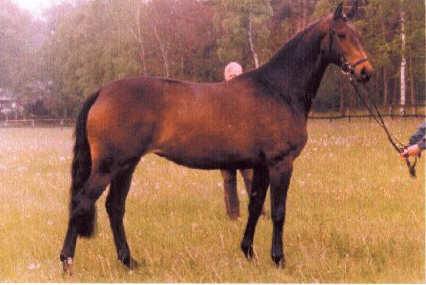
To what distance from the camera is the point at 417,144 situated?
3.74 metres

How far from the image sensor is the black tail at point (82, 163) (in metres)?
3.97

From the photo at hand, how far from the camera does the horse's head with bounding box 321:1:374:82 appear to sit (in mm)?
3707

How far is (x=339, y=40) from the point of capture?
12.5ft

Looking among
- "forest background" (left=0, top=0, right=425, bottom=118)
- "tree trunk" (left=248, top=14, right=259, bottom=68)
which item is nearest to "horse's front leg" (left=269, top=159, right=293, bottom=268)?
"forest background" (left=0, top=0, right=425, bottom=118)

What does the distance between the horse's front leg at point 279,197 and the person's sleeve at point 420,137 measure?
1.22m

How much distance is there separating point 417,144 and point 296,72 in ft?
4.43

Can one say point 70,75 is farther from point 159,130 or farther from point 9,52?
point 159,130

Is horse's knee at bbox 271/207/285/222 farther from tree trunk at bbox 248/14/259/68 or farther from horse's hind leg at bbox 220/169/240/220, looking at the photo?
tree trunk at bbox 248/14/259/68

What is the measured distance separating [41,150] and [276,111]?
25.8 ft

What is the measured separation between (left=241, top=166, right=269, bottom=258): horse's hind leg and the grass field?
7.3 inches

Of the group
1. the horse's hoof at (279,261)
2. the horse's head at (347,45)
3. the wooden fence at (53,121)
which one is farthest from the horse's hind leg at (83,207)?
the horse's head at (347,45)

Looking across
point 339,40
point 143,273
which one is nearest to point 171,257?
point 143,273

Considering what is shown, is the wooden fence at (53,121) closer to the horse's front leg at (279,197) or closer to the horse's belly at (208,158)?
the horse's front leg at (279,197)

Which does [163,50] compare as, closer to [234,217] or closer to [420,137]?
[234,217]
